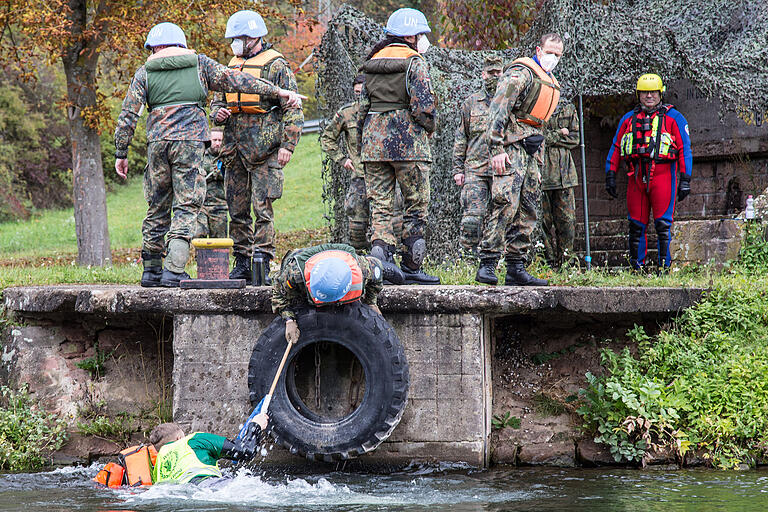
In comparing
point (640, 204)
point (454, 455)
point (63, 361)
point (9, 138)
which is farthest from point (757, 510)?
point (9, 138)

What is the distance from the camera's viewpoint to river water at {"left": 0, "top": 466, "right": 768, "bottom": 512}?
5.30 meters

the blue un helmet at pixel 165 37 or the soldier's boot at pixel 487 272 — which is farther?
the soldier's boot at pixel 487 272

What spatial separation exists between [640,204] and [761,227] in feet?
3.61

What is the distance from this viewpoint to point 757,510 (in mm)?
5035

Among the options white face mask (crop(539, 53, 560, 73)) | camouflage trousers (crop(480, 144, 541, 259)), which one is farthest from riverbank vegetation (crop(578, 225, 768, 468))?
white face mask (crop(539, 53, 560, 73))

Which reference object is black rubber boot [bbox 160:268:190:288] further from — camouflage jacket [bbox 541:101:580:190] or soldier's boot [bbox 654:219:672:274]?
soldier's boot [bbox 654:219:672:274]

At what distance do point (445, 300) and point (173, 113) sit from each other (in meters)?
2.51

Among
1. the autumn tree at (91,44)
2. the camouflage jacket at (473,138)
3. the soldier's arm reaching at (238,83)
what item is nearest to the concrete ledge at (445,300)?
the soldier's arm reaching at (238,83)

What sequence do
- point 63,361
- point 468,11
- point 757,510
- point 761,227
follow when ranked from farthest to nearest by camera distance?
point 468,11 < point 761,227 < point 63,361 < point 757,510

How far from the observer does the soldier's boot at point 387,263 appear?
7039 mm

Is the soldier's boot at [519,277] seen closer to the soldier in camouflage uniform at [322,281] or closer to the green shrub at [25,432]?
the soldier in camouflage uniform at [322,281]

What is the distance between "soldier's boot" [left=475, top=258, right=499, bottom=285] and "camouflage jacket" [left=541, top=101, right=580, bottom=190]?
2.24 m

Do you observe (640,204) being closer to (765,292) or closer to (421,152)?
(765,292)

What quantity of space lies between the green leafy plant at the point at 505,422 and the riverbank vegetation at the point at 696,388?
19.9 inches
